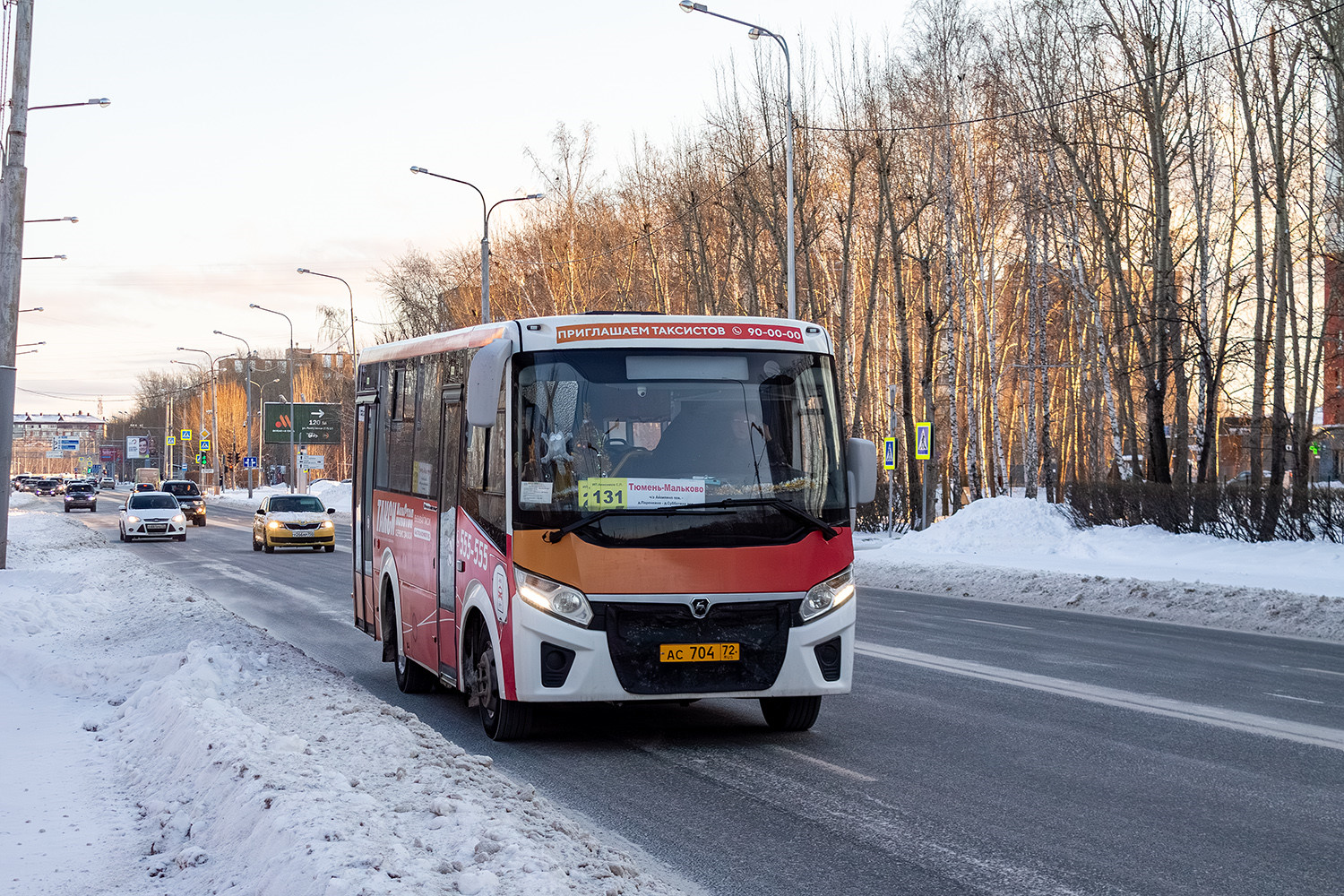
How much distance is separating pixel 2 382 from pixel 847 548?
14813 mm

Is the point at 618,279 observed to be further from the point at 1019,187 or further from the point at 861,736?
the point at 861,736

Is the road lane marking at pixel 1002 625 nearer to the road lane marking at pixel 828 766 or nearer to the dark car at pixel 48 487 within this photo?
the road lane marking at pixel 828 766

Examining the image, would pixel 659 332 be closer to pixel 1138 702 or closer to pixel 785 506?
pixel 785 506

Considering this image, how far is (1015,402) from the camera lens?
8144cm

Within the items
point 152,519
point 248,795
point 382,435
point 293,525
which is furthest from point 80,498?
point 248,795

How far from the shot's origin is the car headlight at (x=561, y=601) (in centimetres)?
869

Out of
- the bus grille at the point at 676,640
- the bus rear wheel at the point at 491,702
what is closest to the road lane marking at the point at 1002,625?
the bus grille at the point at 676,640

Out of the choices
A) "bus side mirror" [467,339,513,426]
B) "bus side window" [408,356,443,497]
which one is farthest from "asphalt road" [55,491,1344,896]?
"bus side mirror" [467,339,513,426]

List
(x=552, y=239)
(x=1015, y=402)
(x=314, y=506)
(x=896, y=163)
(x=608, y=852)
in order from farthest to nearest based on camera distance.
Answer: (x=1015, y=402) → (x=552, y=239) → (x=896, y=163) → (x=314, y=506) → (x=608, y=852)

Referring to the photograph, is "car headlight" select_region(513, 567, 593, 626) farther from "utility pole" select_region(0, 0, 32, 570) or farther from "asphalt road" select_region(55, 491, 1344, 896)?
"utility pole" select_region(0, 0, 32, 570)

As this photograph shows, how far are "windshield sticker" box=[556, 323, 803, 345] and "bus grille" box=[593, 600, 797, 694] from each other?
1806 mm

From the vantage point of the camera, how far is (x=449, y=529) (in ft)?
33.8

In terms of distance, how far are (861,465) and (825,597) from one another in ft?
3.10

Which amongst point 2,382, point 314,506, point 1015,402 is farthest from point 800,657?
point 1015,402
